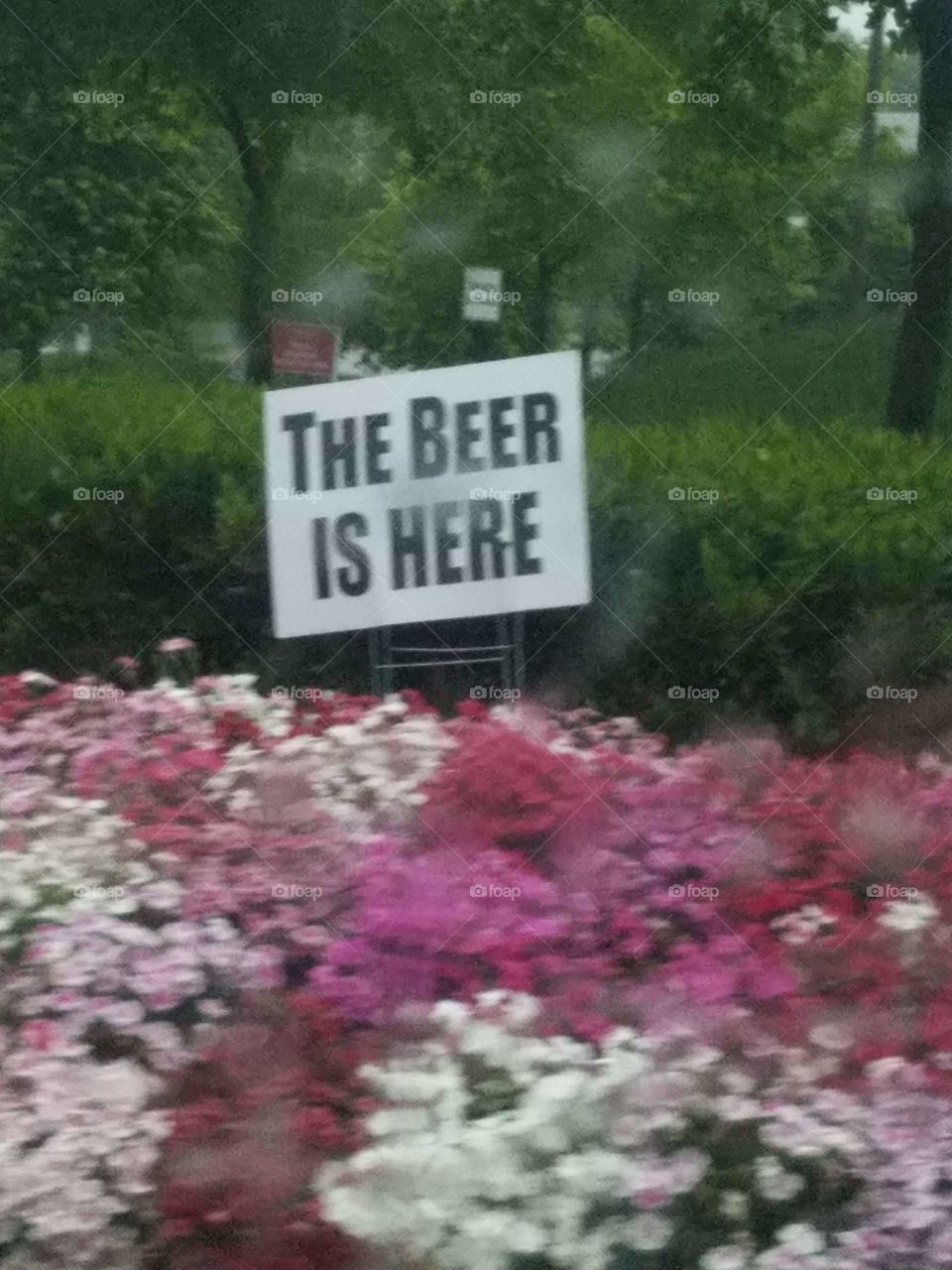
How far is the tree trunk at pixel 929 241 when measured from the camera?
222 inches

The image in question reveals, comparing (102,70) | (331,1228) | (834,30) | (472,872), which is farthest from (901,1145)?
(102,70)

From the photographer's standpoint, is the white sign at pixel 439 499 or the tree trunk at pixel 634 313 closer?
the white sign at pixel 439 499

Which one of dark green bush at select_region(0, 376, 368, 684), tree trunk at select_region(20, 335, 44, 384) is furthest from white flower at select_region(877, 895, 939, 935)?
tree trunk at select_region(20, 335, 44, 384)

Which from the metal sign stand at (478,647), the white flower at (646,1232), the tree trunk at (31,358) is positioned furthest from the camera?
the tree trunk at (31,358)

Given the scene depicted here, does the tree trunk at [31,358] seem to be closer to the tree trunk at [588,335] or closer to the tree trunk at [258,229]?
the tree trunk at [258,229]

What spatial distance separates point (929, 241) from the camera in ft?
19.0

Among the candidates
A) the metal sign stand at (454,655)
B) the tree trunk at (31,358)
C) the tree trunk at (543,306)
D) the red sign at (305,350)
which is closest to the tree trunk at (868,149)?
the tree trunk at (543,306)

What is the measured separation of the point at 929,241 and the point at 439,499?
180cm

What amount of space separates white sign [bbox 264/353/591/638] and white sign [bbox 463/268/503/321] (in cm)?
54

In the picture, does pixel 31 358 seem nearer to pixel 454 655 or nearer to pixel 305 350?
pixel 305 350

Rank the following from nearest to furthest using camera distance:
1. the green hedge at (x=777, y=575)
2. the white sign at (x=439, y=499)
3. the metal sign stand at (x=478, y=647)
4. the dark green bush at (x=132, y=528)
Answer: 1. the white sign at (x=439, y=499)
2. the green hedge at (x=777, y=575)
3. the metal sign stand at (x=478, y=647)
4. the dark green bush at (x=132, y=528)

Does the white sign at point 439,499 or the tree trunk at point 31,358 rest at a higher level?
the tree trunk at point 31,358

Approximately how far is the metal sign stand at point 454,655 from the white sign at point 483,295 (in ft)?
3.09

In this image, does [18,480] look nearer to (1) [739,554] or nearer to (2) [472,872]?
(1) [739,554]
